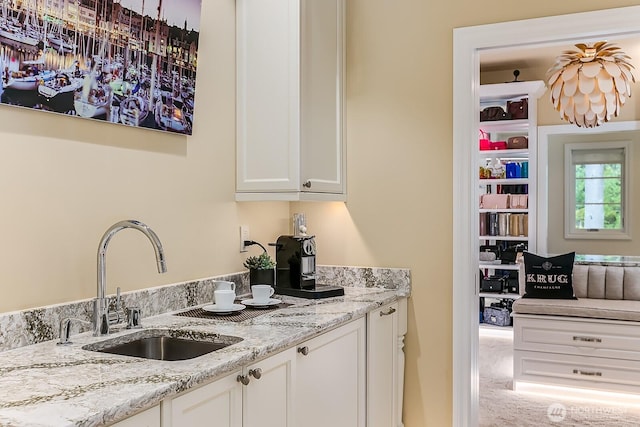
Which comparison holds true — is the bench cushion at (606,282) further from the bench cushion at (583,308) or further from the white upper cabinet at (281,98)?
the white upper cabinet at (281,98)

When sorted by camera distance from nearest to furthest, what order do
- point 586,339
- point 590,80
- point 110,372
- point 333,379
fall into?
point 110,372 → point 333,379 → point 586,339 → point 590,80

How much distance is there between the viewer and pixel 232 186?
2.70m

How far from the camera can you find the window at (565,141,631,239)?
662 cm

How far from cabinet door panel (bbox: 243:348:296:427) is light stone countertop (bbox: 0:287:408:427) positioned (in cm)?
4

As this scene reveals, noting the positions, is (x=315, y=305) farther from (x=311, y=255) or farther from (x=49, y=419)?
(x=49, y=419)

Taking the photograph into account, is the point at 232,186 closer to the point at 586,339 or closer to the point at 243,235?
Result: the point at 243,235

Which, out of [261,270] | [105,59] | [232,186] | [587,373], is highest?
[105,59]

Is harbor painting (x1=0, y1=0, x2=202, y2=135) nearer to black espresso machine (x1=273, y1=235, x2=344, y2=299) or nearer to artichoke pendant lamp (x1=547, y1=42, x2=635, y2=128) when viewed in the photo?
black espresso machine (x1=273, y1=235, x2=344, y2=299)

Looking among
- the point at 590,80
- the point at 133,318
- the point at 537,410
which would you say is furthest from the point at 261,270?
the point at 590,80

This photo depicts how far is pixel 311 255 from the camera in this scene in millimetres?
2762

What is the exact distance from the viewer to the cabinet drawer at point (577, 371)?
407 centimetres

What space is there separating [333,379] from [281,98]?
49.1 inches

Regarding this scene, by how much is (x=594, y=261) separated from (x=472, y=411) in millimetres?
2684

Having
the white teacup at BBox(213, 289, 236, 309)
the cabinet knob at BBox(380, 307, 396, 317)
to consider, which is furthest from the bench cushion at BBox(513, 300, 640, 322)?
the white teacup at BBox(213, 289, 236, 309)
